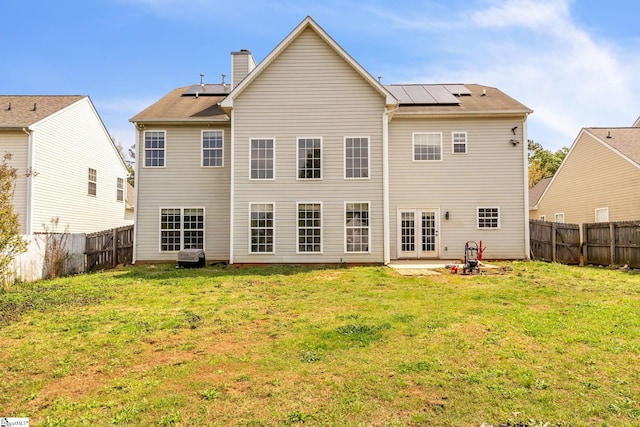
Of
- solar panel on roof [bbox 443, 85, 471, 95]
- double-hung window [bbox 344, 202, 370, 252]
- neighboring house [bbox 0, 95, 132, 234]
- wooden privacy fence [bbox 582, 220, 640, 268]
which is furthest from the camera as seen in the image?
solar panel on roof [bbox 443, 85, 471, 95]

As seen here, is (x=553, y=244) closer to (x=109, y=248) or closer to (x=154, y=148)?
(x=154, y=148)

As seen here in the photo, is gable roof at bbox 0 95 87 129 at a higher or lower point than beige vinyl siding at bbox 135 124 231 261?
higher

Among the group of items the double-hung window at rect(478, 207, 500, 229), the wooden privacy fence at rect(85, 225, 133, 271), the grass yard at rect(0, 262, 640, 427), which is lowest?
the grass yard at rect(0, 262, 640, 427)

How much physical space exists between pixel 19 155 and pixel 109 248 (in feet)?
16.7

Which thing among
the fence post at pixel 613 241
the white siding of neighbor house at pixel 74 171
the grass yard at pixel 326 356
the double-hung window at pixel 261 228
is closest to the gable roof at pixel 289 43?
the double-hung window at pixel 261 228

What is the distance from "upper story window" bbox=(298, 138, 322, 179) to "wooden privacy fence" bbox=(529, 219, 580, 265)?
9.82 meters

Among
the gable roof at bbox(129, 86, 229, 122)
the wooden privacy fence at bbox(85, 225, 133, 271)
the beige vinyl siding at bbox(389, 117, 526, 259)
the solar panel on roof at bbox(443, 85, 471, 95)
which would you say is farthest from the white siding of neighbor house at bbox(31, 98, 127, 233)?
the solar panel on roof at bbox(443, 85, 471, 95)

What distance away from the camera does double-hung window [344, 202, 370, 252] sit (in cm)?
1361

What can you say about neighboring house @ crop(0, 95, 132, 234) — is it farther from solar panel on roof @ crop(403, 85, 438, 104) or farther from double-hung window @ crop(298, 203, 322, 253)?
solar panel on roof @ crop(403, 85, 438, 104)

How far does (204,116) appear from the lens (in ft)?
50.3

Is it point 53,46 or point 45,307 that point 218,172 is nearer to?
point 45,307

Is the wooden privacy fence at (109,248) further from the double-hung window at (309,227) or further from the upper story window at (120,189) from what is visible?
the double-hung window at (309,227)

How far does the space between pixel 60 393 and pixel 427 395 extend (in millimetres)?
4207

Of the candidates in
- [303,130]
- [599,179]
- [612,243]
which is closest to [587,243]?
[612,243]
